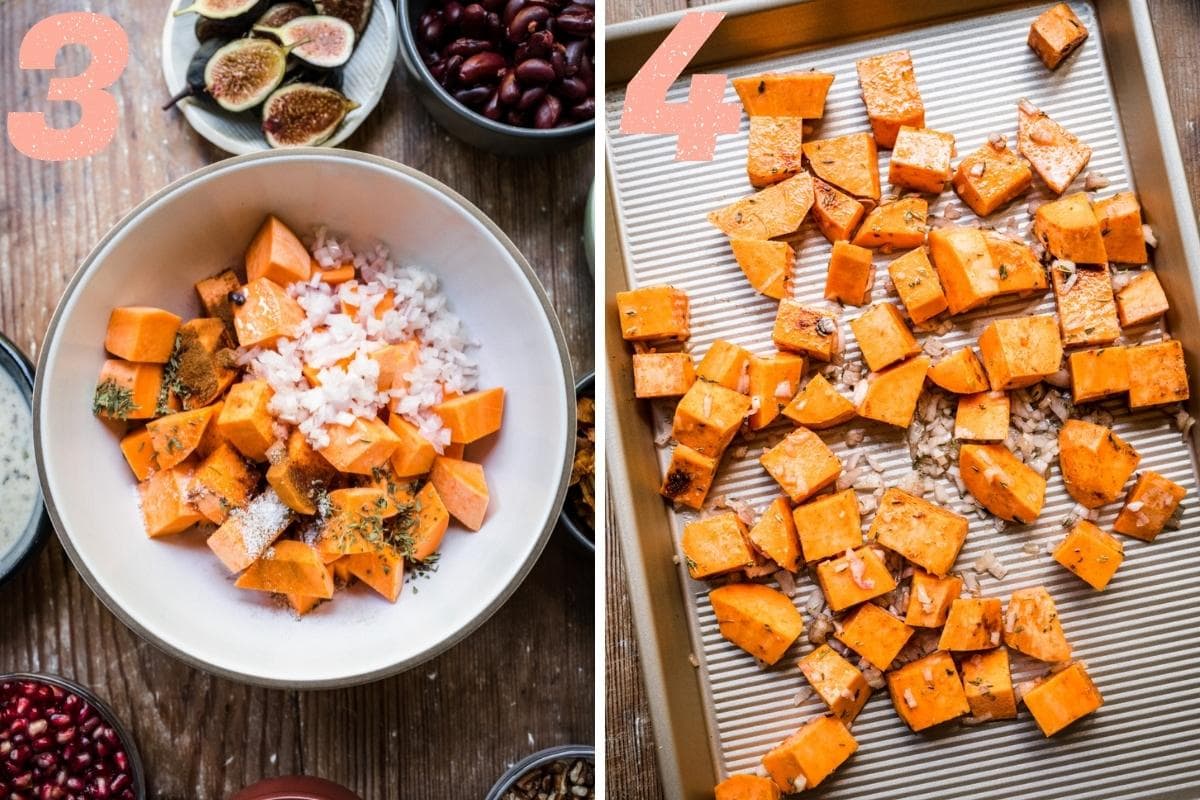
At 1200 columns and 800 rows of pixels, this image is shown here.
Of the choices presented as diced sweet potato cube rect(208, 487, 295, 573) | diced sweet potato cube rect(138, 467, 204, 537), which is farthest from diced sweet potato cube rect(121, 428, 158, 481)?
diced sweet potato cube rect(208, 487, 295, 573)

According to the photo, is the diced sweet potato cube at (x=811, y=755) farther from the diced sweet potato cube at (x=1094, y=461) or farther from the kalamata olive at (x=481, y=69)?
the kalamata olive at (x=481, y=69)

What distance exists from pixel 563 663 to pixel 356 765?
15.2 inches

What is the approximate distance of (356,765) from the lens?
1764 mm

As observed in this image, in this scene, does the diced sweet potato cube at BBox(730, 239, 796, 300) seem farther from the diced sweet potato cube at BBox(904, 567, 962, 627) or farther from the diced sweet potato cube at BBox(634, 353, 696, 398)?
the diced sweet potato cube at BBox(904, 567, 962, 627)

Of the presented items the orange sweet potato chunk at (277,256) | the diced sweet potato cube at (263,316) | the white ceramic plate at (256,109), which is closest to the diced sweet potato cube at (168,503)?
the diced sweet potato cube at (263,316)

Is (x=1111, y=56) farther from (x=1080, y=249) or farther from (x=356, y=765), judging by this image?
(x=356, y=765)

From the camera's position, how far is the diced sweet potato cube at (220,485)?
60.7 inches

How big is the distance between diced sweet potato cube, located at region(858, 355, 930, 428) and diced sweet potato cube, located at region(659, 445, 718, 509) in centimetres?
27

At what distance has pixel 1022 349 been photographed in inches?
67.0

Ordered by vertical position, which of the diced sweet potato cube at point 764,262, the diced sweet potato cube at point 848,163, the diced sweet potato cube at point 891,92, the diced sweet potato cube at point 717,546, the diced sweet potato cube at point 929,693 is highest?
the diced sweet potato cube at point 891,92

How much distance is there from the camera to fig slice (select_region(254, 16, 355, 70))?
1.73 meters

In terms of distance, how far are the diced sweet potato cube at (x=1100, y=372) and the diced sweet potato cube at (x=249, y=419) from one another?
4.22ft


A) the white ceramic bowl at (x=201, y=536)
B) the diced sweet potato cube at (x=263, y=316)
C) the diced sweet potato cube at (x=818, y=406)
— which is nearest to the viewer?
the white ceramic bowl at (x=201, y=536)

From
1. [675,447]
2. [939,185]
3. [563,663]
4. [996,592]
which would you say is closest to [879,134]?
[939,185]
